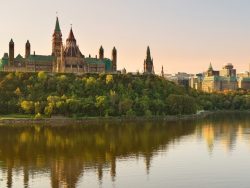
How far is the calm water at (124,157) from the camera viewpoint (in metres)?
47.9

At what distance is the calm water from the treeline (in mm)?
16148

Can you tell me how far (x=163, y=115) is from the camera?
120 m

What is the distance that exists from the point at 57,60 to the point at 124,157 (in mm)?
93422

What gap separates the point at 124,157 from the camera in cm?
6116

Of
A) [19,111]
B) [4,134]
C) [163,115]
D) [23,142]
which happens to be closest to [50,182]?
[23,142]

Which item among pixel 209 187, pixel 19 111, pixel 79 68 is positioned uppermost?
pixel 79 68

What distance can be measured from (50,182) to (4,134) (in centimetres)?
3991

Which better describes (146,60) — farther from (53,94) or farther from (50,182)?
(50,182)

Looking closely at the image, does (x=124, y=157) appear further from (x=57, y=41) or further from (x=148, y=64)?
(x=148, y=64)

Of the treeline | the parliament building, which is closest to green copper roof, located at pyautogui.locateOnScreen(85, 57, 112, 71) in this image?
the parliament building

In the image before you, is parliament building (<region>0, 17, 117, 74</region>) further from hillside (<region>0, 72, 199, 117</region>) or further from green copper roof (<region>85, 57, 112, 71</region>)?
hillside (<region>0, 72, 199, 117</region>)

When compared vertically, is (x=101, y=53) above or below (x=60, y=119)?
above

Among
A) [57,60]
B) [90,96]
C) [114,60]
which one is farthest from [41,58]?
[90,96]

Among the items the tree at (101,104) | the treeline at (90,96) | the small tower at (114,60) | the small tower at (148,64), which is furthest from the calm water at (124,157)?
the small tower at (148,64)
